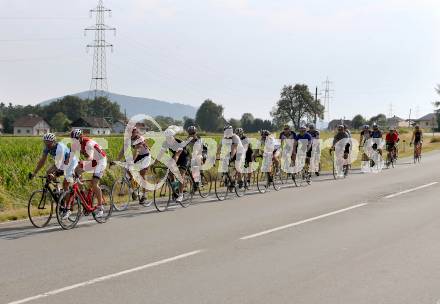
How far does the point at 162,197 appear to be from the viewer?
14.4 m

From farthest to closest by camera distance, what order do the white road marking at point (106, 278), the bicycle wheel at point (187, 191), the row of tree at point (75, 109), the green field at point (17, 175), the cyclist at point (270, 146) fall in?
the row of tree at point (75, 109) → the cyclist at point (270, 146) → the green field at point (17, 175) → the bicycle wheel at point (187, 191) → the white road marking at point (106, 278)

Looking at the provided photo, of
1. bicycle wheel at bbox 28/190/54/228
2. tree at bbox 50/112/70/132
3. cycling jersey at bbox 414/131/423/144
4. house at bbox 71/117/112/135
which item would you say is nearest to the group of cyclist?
bicycle wheel at bbox 28/190/54/228

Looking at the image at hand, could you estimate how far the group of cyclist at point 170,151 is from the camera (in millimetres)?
11422

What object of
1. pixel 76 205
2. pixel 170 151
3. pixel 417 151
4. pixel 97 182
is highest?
pixel 170 151

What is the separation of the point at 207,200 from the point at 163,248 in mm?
6915

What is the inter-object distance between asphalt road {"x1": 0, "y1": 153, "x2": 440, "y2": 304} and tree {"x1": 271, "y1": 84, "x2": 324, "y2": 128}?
124 metres

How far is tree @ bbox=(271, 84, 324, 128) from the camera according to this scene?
13700 centimetres

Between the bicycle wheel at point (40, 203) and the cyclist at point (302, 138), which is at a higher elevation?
the cyclist at point (302, 138)

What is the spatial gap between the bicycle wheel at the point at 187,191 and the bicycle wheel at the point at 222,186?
1.06m

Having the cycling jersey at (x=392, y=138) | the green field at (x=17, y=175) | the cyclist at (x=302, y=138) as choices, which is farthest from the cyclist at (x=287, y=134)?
the cycling jersey at (x=392, y=138)

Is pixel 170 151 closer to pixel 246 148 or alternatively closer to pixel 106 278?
pixel 246 148

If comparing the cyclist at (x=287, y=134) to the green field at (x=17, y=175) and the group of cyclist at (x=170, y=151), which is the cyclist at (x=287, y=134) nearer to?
the group of cyclist at (x=170, y=151)

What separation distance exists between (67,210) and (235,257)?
4.26 meters

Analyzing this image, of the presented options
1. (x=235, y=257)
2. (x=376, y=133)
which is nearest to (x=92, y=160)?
(x=235, y=257)
